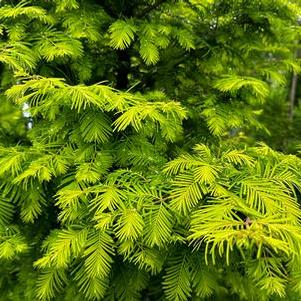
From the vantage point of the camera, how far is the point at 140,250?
5.59ft

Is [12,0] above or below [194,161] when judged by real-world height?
above

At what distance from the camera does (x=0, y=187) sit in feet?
6.50

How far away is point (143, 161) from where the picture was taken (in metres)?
1.86

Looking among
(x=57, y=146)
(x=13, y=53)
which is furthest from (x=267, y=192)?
(x=13, y=53)

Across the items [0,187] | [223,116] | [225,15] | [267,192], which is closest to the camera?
[267,192]

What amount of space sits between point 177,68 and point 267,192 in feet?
4.18

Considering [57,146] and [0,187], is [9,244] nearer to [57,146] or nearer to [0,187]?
[0,187]

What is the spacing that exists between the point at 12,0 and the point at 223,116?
49.5 inches

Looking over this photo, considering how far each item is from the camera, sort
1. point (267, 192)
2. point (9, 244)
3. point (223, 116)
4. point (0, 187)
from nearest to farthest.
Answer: point (267, 192)
point (9, 244)
point (0, 187)
point (223, 116)

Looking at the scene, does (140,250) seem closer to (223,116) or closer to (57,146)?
(57,146)

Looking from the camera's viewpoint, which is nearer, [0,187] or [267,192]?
[267,192]

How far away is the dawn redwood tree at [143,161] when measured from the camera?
152 centimetres

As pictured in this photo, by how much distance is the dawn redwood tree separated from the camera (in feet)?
4.99

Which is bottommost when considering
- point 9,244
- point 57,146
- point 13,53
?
point 9,244
